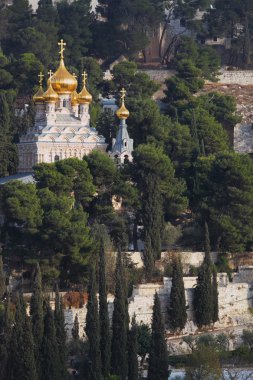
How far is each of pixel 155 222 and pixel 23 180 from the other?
6.27 meters

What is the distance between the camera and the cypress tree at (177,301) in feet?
254

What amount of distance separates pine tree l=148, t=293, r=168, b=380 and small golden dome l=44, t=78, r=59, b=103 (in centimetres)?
1960

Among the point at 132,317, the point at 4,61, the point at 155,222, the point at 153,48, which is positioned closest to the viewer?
the point at 132,317

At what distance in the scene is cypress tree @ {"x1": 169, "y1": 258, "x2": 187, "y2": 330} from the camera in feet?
254

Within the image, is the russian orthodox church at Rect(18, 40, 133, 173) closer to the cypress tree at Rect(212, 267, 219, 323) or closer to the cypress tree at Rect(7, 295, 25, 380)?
the cypress tree at Rect(212, 267, 219, 323)

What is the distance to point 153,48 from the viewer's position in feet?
371

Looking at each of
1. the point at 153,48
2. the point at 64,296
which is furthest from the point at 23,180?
the point at 153,48

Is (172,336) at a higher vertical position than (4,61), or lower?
lower

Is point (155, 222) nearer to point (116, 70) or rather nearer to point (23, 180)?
point (23, 180)

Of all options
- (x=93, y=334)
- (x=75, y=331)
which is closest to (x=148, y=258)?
(x=75, y=331)

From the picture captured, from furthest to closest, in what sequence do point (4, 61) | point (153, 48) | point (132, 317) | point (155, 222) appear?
point (153, 48), point (4, 61), point (155, 222), point (132, 317)

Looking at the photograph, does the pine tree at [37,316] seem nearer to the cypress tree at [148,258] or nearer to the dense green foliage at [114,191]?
the dense green foliage at [114,191]

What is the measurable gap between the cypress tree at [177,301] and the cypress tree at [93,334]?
4.16 meters

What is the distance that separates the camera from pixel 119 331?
73062mm
